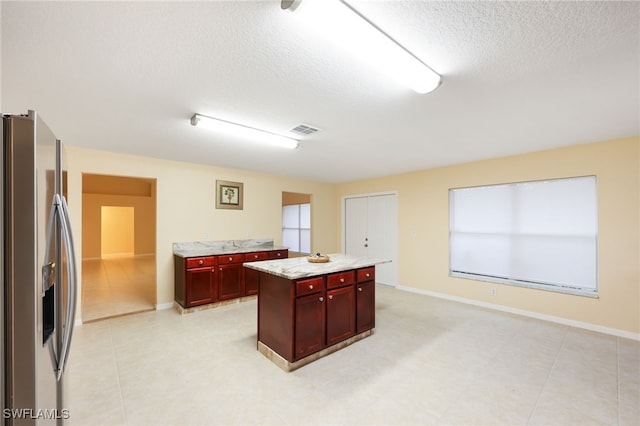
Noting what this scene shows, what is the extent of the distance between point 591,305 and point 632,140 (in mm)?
2032

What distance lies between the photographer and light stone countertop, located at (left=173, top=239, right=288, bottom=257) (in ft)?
14.4

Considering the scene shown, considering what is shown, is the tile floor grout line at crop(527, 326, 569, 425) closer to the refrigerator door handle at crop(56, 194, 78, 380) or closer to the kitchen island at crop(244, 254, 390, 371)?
the kitchen island at crop(244, 254, 390, 371)

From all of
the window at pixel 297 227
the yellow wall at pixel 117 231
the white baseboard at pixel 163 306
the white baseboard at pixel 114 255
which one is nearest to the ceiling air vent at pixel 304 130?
the white baseboard at pixel 163 306

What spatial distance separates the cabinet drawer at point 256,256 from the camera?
4664 mm

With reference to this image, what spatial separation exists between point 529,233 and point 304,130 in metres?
3.56

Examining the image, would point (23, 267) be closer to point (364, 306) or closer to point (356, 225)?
point (364, 306)

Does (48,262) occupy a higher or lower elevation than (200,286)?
higher

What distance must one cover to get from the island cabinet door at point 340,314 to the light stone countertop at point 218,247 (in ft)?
7.34

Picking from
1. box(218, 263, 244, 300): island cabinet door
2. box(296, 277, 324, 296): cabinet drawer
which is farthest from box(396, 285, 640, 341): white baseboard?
box(218, 263, 244, 300): island cabinet door

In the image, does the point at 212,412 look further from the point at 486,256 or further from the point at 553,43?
the point at 486,256

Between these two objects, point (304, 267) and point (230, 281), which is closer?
point (304, 267)

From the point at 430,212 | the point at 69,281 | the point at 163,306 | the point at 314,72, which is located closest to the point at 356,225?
the point at 430,212

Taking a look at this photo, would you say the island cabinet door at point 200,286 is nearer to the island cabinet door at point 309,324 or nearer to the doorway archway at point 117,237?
the doorway archway at point 117,237

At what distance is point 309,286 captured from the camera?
2658mm
